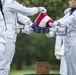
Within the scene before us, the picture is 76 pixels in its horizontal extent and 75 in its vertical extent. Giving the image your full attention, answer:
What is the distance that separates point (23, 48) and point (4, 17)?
138 feet

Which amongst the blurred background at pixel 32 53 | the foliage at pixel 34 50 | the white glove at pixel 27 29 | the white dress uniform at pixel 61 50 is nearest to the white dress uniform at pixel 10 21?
the white glove at pixel 27 29

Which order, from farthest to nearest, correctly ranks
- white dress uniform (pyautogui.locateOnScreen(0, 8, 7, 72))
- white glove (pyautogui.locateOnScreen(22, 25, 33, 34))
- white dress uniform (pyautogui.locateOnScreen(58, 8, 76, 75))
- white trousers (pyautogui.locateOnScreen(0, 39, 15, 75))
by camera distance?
white glove (pyautogui.locateOnScreen(22, 25, 33, 34)) < white trousers (pyautogui.locateOnScreen(0, 39, 15, 75)) < white dress uniform (pyautogui.locateOnScreen(58, 8, 76, 75)) < white dress uniform (pyautogui.locateOnScreen(0, 8, 7, 72))

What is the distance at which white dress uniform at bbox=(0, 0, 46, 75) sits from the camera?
42.4ft

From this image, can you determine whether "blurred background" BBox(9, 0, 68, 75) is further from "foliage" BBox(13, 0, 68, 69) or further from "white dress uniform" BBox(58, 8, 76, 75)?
"white dress uniform" BBox(58, 8, 76, 75)

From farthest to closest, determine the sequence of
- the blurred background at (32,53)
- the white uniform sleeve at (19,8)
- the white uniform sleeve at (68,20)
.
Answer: the blurred background at (32,53), the white uniform sleeve at (19,8), the white uniform sleeve at (68,20)

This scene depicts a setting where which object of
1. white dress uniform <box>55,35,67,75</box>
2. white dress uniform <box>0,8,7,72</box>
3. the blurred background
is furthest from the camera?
the blurred background

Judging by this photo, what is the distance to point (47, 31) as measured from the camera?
13172 mm

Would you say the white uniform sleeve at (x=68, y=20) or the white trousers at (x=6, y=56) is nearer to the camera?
the white uniform sleeve at (x=68, y=20)

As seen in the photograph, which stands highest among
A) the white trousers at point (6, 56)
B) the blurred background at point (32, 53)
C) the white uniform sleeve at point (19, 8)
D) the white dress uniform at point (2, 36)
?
the white uniform sleeve at point (19, 8)

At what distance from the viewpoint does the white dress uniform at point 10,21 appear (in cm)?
1294

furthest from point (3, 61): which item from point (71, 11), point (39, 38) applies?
point (39, 38)

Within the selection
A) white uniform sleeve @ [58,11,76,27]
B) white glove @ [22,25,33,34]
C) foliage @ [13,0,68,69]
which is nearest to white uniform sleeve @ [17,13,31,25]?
white glove @ [22,25,33,34]

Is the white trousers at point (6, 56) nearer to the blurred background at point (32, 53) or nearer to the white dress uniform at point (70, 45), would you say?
the white dress uniform at point (70, 45)

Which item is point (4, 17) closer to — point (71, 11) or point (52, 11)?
point (71, 11)
